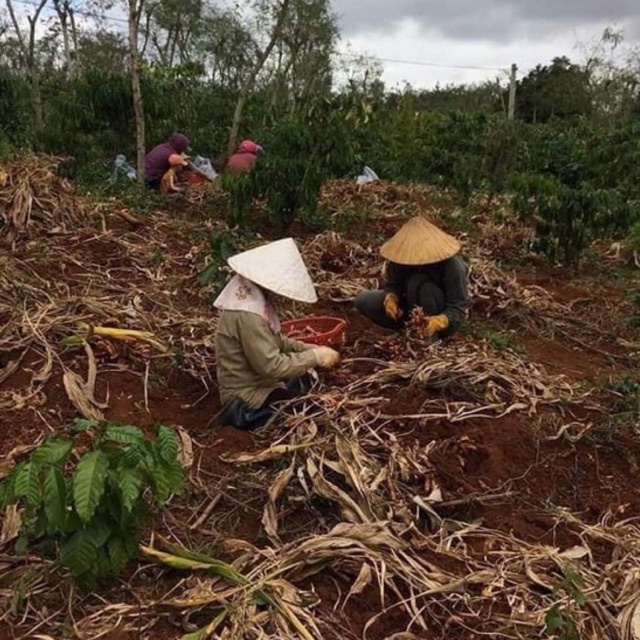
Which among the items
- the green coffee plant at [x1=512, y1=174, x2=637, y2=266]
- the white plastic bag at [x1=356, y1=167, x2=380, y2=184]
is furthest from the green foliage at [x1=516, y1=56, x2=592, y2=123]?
the green coffee plant at [x1=512, y1=174, x2=637, y2=266]

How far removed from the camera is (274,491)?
9.11ft

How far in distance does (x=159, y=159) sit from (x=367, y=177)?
3.53 m

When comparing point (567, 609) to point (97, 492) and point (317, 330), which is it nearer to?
point (97, 492)

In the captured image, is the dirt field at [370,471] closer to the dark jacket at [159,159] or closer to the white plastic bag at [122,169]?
the white plastic bag at [122,169]

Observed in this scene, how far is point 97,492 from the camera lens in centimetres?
203

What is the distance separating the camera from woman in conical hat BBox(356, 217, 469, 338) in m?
4.25

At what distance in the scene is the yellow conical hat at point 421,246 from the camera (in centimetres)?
424

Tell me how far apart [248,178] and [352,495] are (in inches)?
186

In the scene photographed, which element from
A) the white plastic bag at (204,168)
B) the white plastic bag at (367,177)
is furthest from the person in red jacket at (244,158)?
the white plastic bag at (367,177)

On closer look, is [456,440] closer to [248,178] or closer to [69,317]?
[69,317]

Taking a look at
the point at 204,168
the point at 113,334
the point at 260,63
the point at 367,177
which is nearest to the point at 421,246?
the point at 113,334

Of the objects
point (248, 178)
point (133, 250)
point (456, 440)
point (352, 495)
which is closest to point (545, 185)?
point (248, 178)

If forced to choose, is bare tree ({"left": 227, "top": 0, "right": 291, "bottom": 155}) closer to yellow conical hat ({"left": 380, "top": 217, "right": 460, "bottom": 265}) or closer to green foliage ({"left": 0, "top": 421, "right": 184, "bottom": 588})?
yellow conical hat ({"left": 380, "top": 217, "right": 460, "bottom": 265})

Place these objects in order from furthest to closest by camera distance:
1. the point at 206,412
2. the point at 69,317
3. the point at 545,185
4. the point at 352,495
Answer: the point at 545,185, the point at 69,317, the point at 206,412, the point at 352,495
